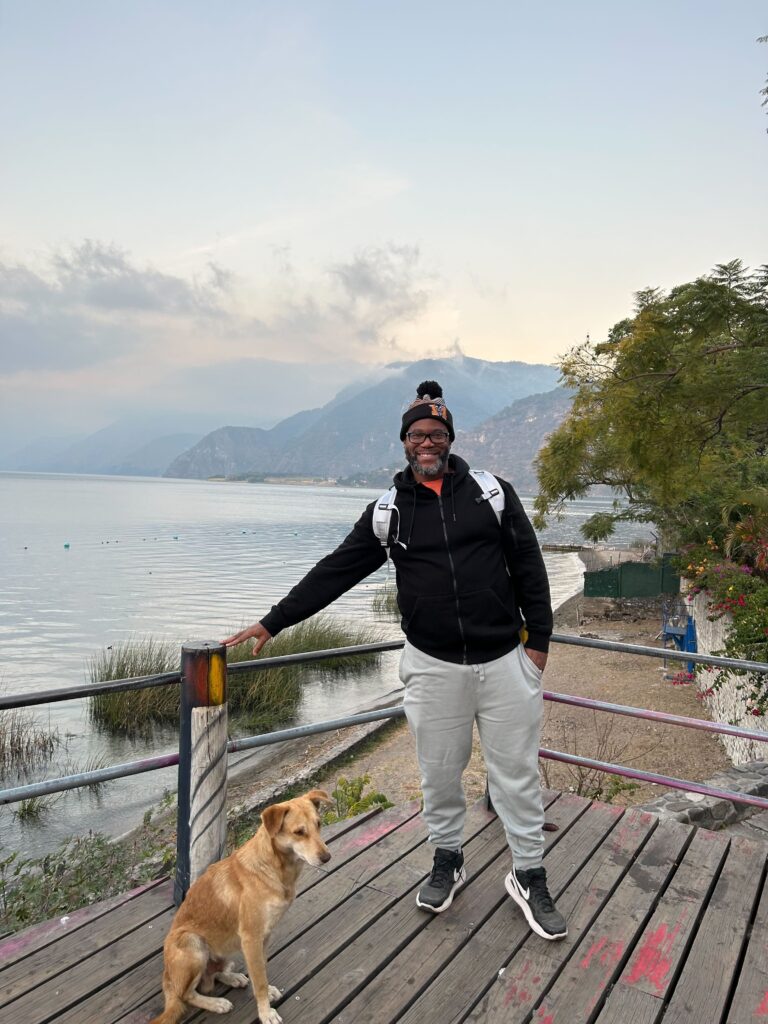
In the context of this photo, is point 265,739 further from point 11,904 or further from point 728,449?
point 728,449

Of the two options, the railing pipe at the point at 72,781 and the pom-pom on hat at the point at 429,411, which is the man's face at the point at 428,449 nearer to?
the pom-pom on hat at the point at 429,411

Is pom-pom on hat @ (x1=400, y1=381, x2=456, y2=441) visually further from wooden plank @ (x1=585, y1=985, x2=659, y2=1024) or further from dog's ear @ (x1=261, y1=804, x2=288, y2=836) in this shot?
wooden plank @ (x1=585, y1=985, x2=659, y2=1024)

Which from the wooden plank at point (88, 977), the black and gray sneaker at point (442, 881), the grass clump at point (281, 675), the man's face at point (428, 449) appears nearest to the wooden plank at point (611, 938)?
the black and gray sneaker at point (442, 881)

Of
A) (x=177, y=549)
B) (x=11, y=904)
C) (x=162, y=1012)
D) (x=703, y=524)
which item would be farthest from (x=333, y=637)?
(x=177, y=549)

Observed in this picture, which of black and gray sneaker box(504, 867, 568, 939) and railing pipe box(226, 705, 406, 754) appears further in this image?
railing pipe box(226, 705, 406, 754)

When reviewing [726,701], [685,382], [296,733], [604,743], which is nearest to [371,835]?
[296,733]

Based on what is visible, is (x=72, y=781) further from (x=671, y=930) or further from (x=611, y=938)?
(x=671, y=930)

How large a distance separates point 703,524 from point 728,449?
1768 mm

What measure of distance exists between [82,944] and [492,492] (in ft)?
8.18

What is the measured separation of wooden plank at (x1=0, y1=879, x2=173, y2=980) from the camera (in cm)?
271

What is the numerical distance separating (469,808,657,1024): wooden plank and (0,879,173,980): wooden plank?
4.97ft

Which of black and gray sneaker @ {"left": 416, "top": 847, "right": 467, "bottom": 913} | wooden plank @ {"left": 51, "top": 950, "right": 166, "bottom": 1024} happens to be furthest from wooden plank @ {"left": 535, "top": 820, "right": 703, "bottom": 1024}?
wooden plank @ {"left": 51, "top": 950, "right": 166, "bottom": 1024}

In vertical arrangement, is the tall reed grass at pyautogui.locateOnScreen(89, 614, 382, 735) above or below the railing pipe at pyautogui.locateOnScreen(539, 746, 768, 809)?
below

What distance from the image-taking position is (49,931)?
9.41 ft
